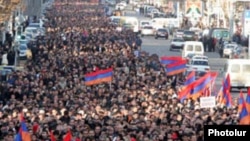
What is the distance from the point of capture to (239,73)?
44062 mm

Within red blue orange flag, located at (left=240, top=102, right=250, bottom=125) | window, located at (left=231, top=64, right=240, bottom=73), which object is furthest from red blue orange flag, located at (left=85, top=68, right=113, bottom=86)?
window, located at (left=231, top=64, right=240, bottom=73)

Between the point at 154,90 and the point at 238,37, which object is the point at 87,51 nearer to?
the point at 154,90

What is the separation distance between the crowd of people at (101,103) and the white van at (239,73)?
100 inches

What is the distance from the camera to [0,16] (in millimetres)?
54062

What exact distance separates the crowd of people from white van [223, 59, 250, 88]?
2541mm

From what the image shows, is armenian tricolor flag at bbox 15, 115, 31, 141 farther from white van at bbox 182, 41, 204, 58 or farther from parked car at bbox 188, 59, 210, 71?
white van at bbox 182, 41, 204, 58

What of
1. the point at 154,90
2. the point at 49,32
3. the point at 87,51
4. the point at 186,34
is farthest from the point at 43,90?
the point at 186,34

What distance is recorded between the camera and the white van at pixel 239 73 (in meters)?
43.8

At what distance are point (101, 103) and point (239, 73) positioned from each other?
14810 mm

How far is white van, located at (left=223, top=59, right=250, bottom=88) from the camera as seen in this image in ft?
144

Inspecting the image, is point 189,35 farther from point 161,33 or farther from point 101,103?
point 101,103

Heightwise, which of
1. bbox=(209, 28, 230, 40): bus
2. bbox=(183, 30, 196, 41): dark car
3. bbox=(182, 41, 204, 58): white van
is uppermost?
bbox=(182, 41, 204, 58): white van

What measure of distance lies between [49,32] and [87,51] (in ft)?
56.9
